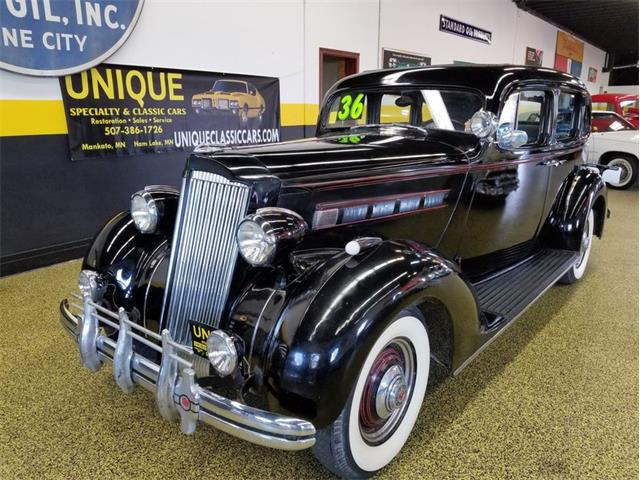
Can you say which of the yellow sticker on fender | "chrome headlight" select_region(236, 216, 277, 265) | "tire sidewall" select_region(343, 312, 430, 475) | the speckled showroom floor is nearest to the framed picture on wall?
the speckled showroom floor

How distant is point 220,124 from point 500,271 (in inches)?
136

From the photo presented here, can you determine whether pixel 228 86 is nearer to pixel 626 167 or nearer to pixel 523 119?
pixel 523 119

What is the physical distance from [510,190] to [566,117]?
101 centimetres

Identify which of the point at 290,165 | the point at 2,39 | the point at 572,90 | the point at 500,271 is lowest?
the point at 500,271

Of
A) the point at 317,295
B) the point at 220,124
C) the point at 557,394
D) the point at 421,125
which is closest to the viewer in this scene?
the point at 317,295

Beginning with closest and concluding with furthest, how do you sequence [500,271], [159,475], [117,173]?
[159,475] → [500,271] → [117,173]

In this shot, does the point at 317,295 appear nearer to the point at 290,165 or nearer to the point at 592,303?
the point at 290,165

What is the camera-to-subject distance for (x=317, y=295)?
141 centimetres

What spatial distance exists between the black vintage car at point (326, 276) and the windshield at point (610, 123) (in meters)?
7.23

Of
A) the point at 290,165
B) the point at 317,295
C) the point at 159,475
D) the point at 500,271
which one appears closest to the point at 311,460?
the point at 159,475

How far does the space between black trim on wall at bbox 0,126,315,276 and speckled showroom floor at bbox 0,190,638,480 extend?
110cm

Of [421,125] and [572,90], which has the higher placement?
[572,90]

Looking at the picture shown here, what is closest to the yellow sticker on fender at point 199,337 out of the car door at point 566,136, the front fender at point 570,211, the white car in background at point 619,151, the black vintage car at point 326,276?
the black vintage car at point 326,276

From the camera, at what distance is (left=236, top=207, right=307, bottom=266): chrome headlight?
4.75ft
